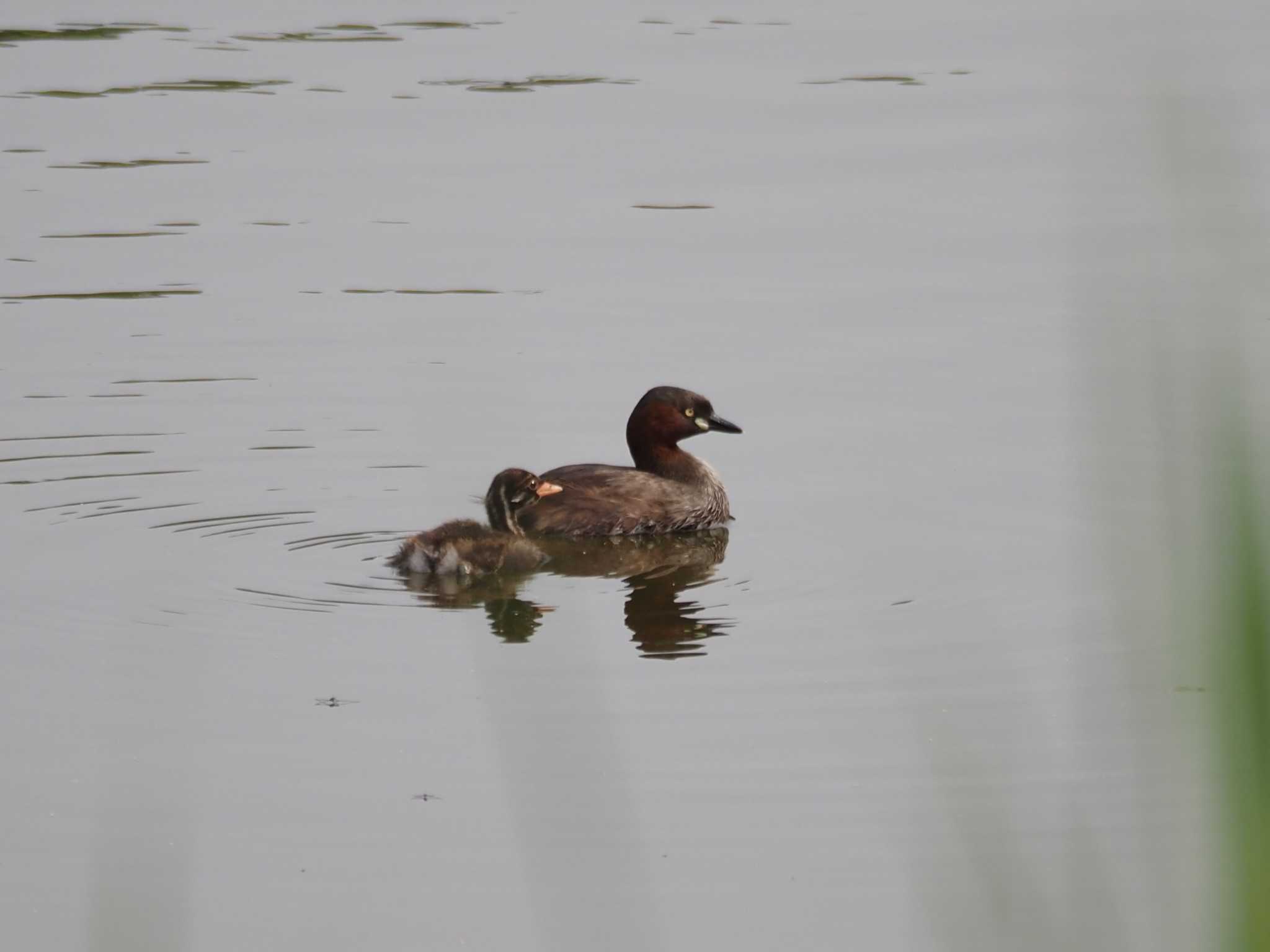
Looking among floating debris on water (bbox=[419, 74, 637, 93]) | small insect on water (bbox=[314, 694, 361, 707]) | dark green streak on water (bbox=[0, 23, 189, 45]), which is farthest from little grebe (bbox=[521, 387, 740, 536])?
dark green streak on water (bbox=[0, 23, 189, 45])

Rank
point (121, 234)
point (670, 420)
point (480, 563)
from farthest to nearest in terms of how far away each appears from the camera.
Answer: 1. point (121, 234)
2. point (670, 420)
3. point (480, 563)

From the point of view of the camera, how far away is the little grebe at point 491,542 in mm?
7773

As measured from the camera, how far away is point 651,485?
884 cm

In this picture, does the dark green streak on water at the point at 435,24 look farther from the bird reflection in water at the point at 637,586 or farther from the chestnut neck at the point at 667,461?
the bird reflection in water at the point at 637,586

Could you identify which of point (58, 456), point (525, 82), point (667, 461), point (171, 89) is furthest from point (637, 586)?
point (171, 89)

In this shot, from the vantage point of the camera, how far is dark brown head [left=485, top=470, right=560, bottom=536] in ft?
27.0

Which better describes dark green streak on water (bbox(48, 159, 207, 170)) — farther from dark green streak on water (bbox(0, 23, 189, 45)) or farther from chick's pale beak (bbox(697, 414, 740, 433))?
chick's pale beak (bbox(697, 414, 740, 433))

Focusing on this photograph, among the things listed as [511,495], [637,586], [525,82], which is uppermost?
[525,82]

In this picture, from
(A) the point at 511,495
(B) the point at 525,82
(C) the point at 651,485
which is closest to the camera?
(A) the point at 511,495

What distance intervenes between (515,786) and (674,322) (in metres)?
5.62

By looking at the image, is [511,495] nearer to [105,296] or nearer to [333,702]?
[333,702]

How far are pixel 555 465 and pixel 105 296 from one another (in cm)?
363

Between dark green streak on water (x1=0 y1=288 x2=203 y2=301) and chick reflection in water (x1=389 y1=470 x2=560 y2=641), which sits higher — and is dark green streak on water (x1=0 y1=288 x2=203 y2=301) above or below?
above

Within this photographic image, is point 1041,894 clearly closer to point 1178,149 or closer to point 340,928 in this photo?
point 1178,149
